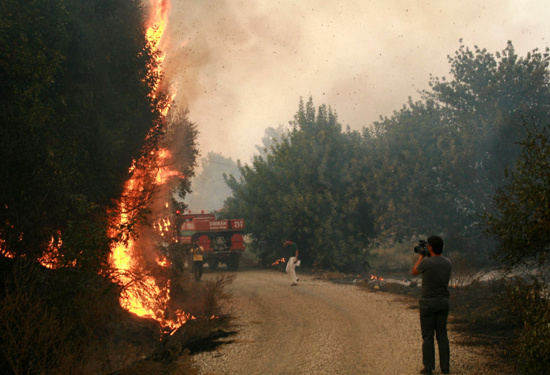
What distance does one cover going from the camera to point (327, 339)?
34.2 feet

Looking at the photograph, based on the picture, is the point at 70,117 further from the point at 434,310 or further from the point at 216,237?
the point at 216,237

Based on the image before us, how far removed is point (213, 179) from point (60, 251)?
165m

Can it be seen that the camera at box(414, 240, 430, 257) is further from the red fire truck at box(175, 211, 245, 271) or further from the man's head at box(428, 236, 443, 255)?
the red fire truck at box(175, 211, 245, 271)

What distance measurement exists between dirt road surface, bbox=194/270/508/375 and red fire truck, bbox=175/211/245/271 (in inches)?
375

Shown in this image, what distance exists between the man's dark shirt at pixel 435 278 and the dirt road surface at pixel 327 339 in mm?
1292

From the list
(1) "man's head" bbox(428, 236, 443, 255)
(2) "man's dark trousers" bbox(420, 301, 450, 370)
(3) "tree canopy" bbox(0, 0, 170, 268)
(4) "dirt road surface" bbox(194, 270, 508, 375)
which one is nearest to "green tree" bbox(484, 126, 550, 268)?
(1) "man's head" bbox(428, 236, 443, 255)

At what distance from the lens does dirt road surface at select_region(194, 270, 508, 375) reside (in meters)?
8.31

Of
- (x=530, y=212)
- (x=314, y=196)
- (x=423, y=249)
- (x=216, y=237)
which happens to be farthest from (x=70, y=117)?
(x=314, y=196)

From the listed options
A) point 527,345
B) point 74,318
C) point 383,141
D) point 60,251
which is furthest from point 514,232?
point 383,141

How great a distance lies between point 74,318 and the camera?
7.84 metres

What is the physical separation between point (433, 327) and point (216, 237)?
20803mm

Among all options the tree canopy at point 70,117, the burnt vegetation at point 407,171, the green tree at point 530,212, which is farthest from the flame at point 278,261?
the green tree at point 530,212

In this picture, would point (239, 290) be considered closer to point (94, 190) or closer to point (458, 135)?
point (94, 190)

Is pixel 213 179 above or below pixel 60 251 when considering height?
above
